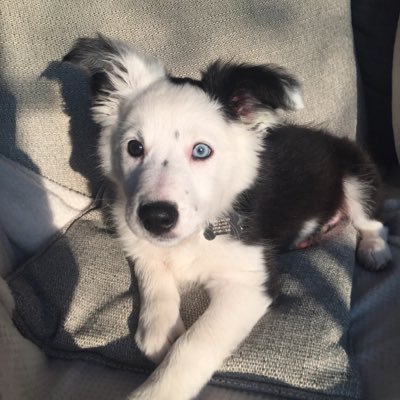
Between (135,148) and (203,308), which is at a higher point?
(135,148)

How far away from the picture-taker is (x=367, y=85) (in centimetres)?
322

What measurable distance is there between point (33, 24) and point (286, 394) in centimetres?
217

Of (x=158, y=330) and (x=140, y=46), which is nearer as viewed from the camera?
(x=158, y=330)

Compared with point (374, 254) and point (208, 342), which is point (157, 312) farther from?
point (374, 254)

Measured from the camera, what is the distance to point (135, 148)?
5.82ft

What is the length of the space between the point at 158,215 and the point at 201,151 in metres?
0.36

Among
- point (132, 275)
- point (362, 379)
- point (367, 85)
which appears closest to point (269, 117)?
→ point (132, 275)

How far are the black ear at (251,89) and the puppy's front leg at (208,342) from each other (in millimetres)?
736

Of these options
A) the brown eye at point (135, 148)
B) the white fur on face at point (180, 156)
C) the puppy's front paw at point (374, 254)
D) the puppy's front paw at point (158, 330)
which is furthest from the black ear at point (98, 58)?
the puppy's front paw at point (374, 254)

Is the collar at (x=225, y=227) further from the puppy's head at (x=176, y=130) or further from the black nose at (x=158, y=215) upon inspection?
the black nose at (x=158, y=215)

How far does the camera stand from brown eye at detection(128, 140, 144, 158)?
176 cm

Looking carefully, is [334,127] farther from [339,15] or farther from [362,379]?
[362,379]

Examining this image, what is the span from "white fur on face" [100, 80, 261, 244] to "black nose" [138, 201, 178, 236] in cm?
2

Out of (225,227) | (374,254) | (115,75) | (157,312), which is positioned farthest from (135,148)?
(374,254)
